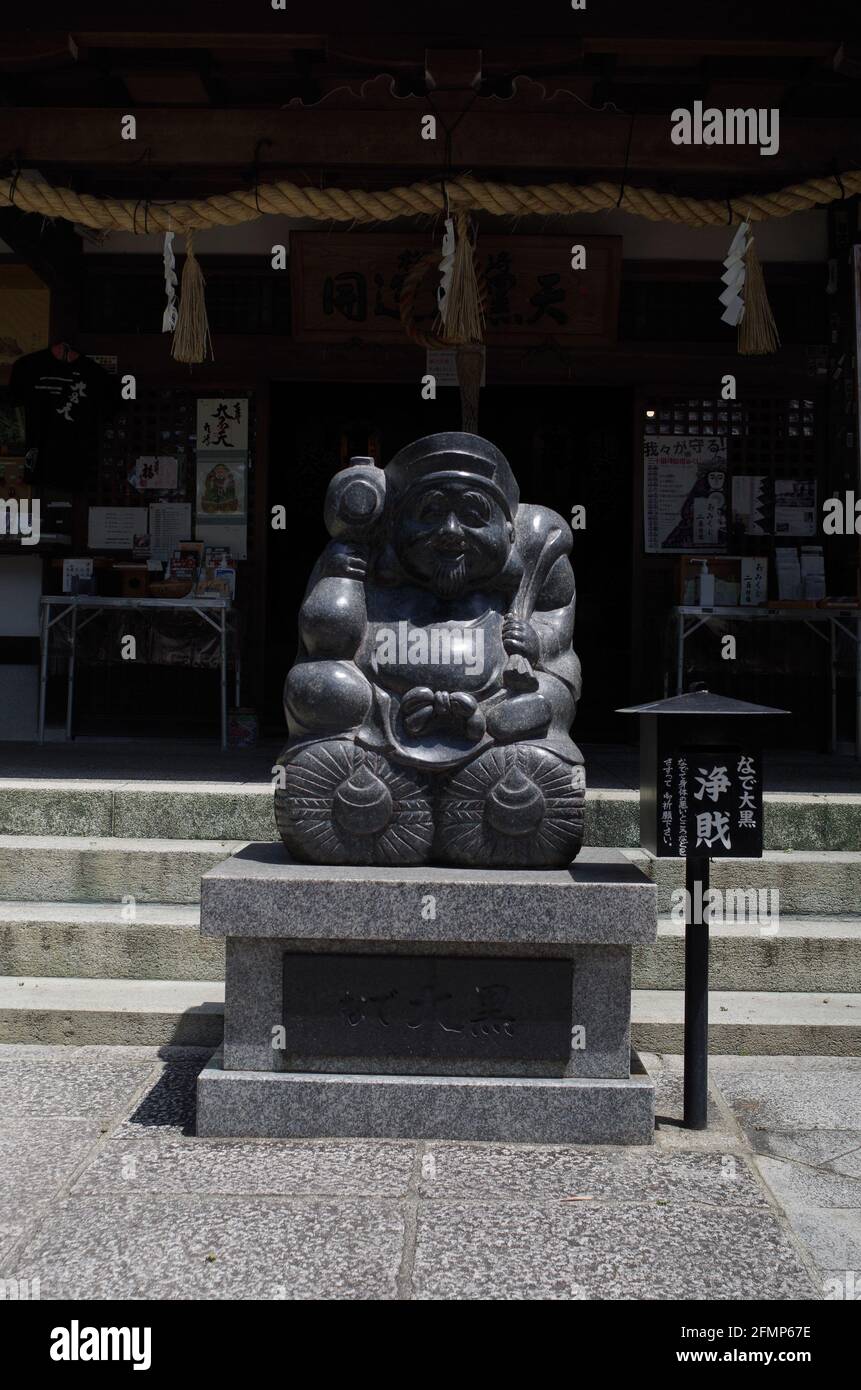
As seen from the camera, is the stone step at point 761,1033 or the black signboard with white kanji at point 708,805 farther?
the stone step at point 761,1033

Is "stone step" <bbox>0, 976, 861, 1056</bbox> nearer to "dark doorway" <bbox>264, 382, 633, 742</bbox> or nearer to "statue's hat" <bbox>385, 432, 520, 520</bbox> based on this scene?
"statue's hat" <bbox>385, 432, 520, 520</bbox>

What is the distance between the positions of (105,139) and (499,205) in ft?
7.78

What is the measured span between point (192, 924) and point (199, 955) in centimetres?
14

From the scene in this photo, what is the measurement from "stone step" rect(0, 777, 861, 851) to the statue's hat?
2.12 m

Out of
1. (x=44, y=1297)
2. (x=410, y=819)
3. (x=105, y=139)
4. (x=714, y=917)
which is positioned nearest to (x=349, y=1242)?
(x=44, y=1297)

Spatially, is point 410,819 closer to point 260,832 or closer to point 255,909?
point 255,909

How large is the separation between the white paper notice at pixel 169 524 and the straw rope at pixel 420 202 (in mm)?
2237

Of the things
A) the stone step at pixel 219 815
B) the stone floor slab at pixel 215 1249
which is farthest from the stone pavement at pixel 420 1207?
the stone step at pixel 219 815

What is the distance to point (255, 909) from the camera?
4133 mm

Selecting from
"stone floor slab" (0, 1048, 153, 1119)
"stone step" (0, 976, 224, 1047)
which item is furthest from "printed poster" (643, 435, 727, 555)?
"stone floor slab" (0, 1048, 153, 1119)

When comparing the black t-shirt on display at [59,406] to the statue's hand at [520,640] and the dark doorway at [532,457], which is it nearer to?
the dark doorway at [532,457]

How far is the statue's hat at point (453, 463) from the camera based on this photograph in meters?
4.49

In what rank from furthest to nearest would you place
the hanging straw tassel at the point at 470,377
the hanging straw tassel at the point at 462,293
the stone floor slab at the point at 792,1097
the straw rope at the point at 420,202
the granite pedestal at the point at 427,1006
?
the hanging straw tassel at the point at 470,377
the hanging straw tassel at the point at 462,293
the straw rope at the point at 420,202
the stone floor slab at the point at 792,1097
the granite pedestal at the point at 427,1006

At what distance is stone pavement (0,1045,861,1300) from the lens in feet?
10.2
